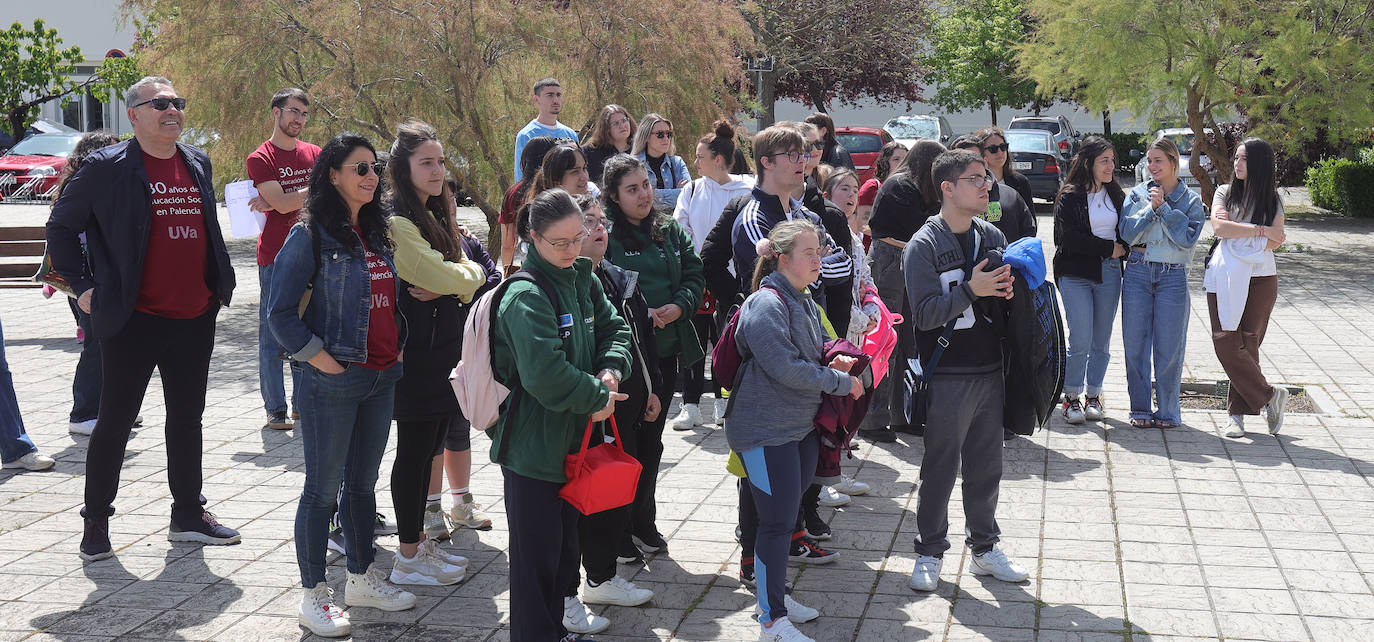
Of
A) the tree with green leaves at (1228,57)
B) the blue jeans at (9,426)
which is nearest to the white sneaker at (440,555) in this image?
the blue jeans at (9,426)

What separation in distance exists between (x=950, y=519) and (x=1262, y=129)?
1306 cm

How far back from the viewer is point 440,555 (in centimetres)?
525

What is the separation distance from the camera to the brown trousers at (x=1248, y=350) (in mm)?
7562

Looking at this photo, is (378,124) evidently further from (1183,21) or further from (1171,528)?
(1183,21)

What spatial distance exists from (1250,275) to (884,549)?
11.8ft

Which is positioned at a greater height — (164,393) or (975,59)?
(975,59)

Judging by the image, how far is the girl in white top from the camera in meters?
7.57

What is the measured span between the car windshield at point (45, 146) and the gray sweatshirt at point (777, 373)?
26380 mm

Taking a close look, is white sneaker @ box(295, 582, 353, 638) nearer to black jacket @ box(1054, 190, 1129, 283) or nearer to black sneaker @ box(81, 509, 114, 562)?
black sneaker @ box(81, 509, 114, 562)

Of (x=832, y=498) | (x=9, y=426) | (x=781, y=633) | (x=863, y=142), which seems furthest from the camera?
(x=863, y=142)

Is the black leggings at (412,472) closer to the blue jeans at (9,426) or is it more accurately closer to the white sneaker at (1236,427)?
the blue jeans at (9,426)

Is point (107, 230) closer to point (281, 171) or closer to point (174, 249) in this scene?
point (174, 249)

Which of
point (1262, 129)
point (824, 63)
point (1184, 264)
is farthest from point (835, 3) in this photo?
point (1184, 264)

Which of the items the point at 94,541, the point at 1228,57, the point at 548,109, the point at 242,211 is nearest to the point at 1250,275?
the point at 548,109
